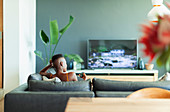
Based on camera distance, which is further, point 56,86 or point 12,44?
point 12,44

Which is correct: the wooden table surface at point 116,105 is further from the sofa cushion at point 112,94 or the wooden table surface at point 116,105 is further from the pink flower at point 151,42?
the pink flower at point 151,42

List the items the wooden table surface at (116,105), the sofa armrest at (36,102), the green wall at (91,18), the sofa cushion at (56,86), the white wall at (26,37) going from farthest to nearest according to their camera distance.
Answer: the green wall at (91,18) < the white wall at (26,37) < the sofa cushion at (56,86) < the sofa armrest at (36,102) < the wooden table surface at (116,105)

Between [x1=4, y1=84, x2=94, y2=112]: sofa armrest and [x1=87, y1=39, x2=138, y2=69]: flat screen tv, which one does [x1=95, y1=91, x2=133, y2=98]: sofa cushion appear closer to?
[x1=4, y1=84, x2=94, y2=112]: sofa armrest

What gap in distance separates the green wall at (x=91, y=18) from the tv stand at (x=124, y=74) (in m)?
0.63

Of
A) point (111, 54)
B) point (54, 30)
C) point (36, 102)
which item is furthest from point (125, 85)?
point (111, 54)

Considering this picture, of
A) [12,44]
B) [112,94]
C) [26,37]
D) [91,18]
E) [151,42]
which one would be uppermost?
[91,18]

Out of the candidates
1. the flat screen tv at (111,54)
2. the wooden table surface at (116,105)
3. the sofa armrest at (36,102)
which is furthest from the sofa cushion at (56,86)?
the flat screen tv at (111,54)

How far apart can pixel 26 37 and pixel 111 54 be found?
2.14 m

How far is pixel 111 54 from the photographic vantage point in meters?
5.99

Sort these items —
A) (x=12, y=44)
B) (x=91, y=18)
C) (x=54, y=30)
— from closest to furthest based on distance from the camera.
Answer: (x=12, y=44)
(x=54, y=30)
(x=91, y=18)

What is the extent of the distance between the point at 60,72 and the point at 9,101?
974mm

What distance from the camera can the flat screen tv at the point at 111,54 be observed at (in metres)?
5.96

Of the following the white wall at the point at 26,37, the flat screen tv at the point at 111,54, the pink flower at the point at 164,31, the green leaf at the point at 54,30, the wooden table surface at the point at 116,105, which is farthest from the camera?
the flat screen tv at the point at 111,54

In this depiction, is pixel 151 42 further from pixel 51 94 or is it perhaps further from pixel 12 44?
pixel 12 44
